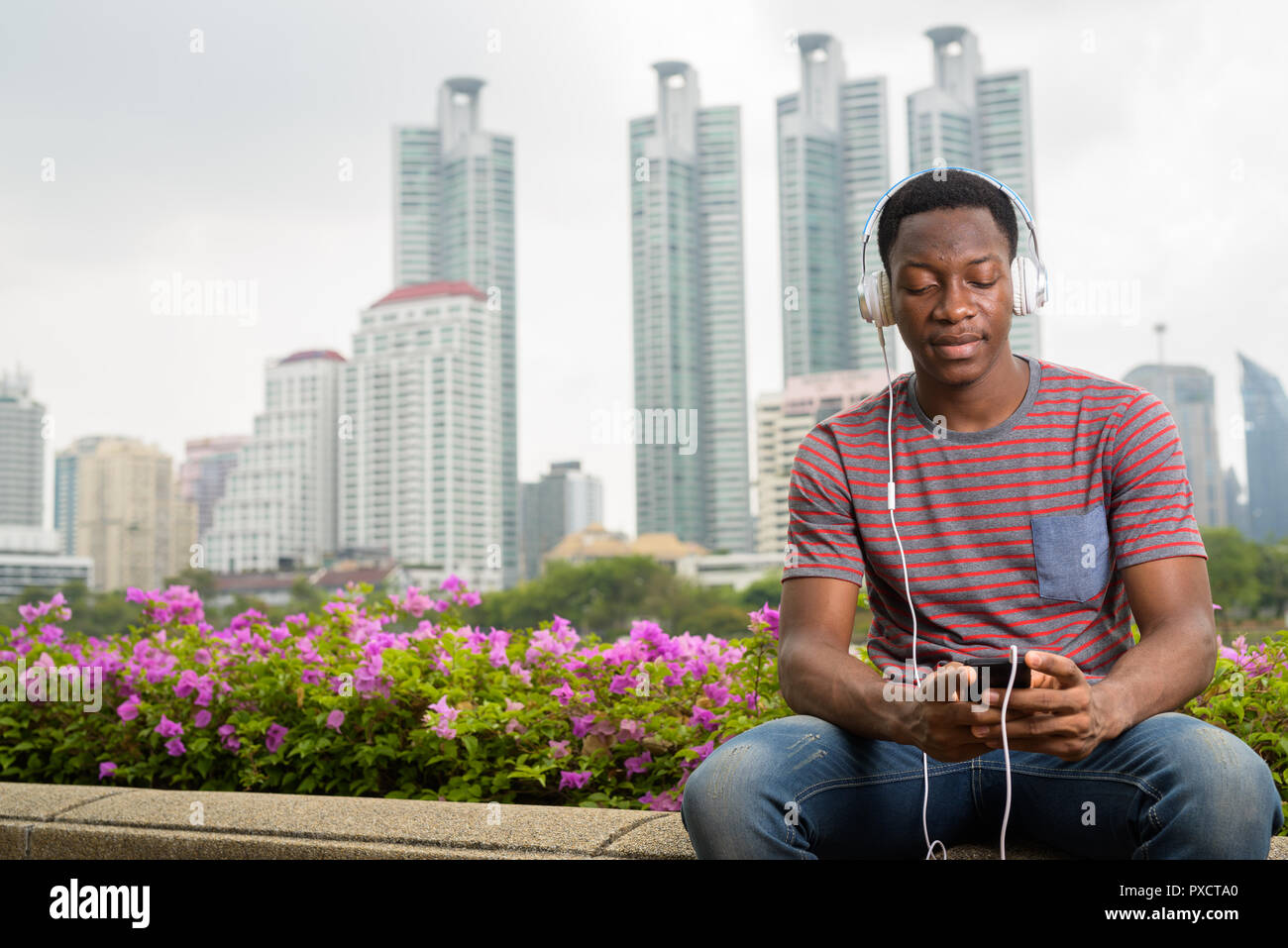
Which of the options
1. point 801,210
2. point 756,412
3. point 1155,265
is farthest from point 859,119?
point 1155,265

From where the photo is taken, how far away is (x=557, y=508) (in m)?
51.5

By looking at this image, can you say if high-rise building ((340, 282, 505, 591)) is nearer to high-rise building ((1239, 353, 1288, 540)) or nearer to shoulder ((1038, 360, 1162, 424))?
high-rise building ((1239, 353, 1288, 540))

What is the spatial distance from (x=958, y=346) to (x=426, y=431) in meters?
45.1

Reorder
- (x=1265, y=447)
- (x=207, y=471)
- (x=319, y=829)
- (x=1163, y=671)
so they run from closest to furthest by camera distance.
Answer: (x=1163, y=671), (x=319, y=829), (x=1265, y=447), (x=207, y=471)

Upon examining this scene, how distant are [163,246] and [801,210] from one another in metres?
25.6

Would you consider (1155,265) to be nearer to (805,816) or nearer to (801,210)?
(801,210)

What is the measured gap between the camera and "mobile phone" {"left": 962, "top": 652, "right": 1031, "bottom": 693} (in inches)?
43.3

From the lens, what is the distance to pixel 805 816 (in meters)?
1.26

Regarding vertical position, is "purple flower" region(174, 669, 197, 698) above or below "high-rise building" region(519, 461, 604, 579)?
below

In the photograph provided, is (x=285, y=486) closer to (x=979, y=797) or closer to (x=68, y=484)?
(x=68, y=484)

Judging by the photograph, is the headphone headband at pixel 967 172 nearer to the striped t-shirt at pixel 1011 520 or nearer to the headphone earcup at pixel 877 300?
the headphone earcup at pixel 877 300

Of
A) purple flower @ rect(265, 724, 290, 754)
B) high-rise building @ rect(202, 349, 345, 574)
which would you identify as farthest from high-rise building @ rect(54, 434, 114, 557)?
purple flower @ rect(265, 724, 290, 754)

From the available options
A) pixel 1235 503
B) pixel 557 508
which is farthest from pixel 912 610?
pixel 557 508

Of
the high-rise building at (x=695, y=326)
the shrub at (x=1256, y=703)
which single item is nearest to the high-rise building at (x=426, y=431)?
the high-rise building at (x=695, y=326)
